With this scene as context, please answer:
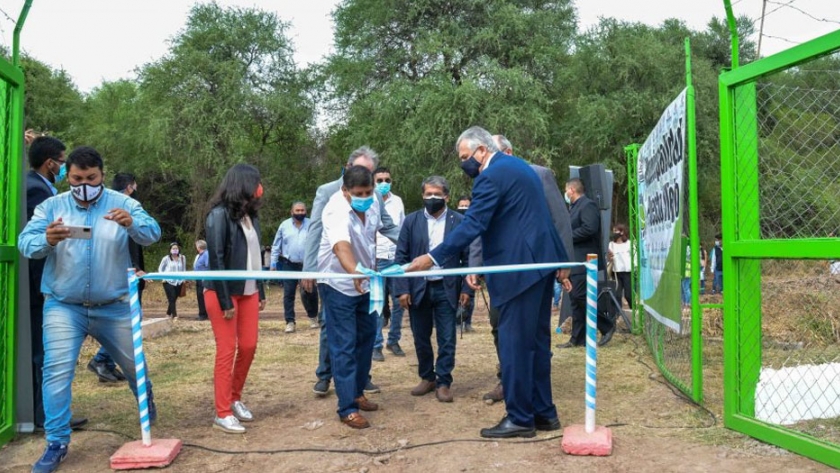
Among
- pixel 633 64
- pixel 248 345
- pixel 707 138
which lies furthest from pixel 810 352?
pixel 633 64

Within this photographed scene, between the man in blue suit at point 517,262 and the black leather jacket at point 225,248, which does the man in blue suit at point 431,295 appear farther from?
the black leather jacket at point 225,248

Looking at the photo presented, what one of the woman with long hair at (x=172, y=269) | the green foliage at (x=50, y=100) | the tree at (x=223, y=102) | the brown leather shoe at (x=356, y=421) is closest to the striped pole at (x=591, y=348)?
the brown leather shoe at (x=356, y=421)

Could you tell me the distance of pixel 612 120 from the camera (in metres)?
26.4

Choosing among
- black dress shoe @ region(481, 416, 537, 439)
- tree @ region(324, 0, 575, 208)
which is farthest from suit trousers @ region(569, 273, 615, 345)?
tree @ region(324, 0, 575, 208)

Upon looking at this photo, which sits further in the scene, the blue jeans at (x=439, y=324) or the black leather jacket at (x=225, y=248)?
the blue jeans at (x=439, y=324)

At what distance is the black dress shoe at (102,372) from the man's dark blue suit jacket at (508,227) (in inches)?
151

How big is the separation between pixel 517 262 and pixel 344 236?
3.91ft

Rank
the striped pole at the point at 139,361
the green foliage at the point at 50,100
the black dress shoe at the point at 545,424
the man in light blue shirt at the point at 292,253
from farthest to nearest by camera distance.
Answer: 1. the green foliage at the point at 50,100
2. the man in light blue shirt at the point at 292,253
3. the black dress shoe at the point at 545,424
4. the striped pole at the point at 139,361

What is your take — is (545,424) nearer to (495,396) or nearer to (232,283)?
(495,396)

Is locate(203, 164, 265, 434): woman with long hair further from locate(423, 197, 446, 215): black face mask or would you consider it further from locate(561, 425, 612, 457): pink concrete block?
locate(561, 425, 612, 457): pink concrete block

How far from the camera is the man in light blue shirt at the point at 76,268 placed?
4.44m

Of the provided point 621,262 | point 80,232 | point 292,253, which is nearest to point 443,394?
point 80,232

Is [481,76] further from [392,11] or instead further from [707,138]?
[707,138]

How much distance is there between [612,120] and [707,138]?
3.19 m
